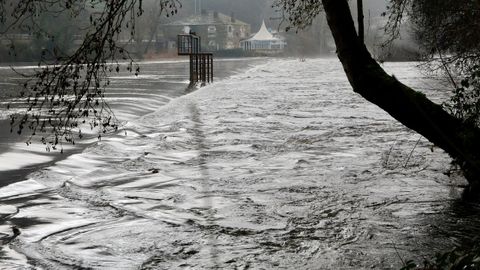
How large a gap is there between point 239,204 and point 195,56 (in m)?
24.8

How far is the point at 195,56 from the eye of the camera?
3328 cm

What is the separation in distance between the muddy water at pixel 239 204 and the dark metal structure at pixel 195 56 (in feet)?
58.6

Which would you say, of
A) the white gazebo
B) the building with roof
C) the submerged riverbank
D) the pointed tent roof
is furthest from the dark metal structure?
the pointed tent roof

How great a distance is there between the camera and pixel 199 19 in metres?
127

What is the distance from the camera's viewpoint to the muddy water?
6.90 meters

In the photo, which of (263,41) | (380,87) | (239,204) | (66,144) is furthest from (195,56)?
(263,41)

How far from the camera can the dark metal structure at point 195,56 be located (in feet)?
110

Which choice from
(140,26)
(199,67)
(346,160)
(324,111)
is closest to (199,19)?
(140,26)

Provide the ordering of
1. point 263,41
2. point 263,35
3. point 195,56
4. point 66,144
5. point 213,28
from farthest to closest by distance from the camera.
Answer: point 263,41
point 263,35
point 213,28
point 195,56
point 66,144

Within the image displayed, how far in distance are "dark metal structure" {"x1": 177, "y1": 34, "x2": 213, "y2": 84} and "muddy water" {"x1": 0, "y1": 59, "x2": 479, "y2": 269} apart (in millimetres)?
17853

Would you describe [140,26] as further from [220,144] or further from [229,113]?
[220,144]

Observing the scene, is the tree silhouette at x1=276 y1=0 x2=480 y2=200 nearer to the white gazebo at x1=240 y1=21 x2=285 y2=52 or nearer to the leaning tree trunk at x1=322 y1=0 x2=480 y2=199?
the leaning tree trunk at x1=322 y1=0 x2=480 y2=199

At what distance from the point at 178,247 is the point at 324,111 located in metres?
14.0

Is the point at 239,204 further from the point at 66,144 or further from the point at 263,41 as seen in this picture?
the point at 263,41
